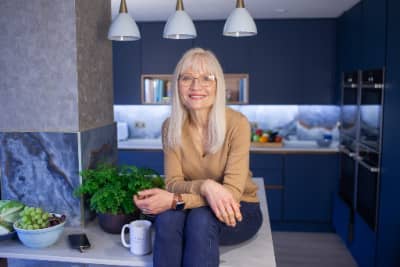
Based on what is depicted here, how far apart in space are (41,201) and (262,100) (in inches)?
115

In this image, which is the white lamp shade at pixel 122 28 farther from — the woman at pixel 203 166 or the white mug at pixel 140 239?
the white mug at pixel 140 239

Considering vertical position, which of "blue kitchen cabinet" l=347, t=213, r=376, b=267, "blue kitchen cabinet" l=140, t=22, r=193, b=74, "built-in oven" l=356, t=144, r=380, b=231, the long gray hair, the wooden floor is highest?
"blue kitchen cabinet" l=140, t=22, r=193, b=74

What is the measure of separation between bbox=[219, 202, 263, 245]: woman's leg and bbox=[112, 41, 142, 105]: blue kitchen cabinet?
9.97 ft

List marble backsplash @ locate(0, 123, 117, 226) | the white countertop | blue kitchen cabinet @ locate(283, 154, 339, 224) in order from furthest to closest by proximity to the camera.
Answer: blue kitchen cabinet @ locate(283, 154, 339, 224)
marble backsplash @ locate(0, 123, 117, 226)
the white countertop

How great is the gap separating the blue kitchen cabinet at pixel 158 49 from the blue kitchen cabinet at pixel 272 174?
4.45 feet

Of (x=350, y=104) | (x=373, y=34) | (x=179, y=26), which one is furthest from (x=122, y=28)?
(x=350, y=104)

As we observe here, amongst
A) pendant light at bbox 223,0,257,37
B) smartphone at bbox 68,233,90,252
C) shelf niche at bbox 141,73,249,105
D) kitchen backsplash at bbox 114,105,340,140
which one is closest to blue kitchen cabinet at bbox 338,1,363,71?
kitchen backsplash at bbox 114,105,340,140

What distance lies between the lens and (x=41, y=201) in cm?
201

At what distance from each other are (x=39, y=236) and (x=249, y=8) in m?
2.90

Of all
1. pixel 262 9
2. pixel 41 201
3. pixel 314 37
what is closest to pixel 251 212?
pixel 41 201

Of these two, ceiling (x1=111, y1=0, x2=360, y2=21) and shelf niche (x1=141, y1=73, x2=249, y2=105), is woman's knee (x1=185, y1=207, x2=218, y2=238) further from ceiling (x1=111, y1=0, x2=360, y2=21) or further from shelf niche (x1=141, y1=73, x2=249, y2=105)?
shelf niche (x1=141, y1=73, x2=249, y2=105)

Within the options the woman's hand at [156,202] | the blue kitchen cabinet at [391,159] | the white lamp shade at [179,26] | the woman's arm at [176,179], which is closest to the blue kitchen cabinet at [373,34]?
the blue kitchen cabinet at [391,159]

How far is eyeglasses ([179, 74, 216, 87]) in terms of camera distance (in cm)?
185

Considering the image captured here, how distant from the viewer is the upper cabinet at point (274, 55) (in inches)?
171
